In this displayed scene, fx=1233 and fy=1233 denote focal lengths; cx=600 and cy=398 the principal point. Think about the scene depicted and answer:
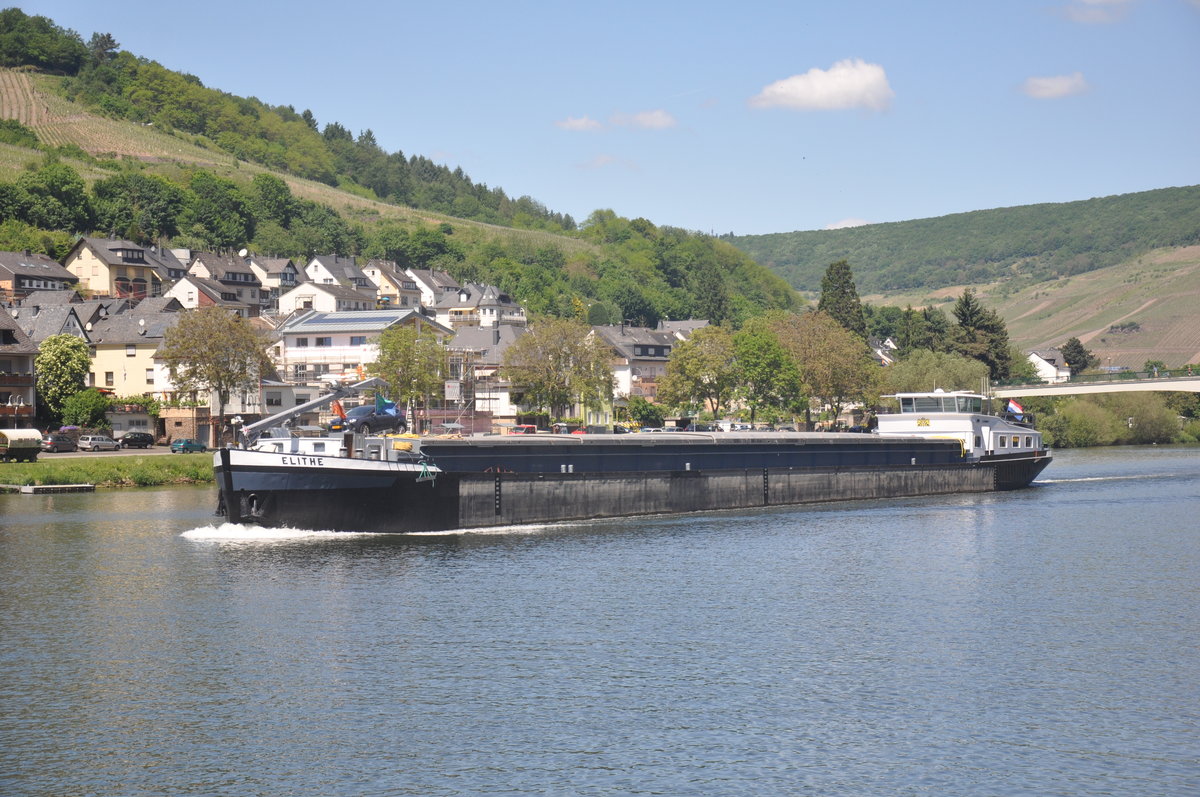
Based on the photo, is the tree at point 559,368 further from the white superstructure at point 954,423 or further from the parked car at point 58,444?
the parked car at point 58,444

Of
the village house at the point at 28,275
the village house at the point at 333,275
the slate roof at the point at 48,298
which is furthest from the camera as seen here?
the village house at the point at 333,275

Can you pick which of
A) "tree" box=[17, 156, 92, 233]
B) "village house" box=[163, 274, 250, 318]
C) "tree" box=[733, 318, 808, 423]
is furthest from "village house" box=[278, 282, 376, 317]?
"tree" box=[733, 318, 808, 423]

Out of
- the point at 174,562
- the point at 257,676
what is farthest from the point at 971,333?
the point at 257,676

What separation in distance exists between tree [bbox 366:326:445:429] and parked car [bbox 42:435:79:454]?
935 inches

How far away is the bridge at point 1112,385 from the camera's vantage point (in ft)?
401

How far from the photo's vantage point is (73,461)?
267 feet

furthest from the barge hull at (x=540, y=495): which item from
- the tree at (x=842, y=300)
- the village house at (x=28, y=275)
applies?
the tree at (x=842, y=300)

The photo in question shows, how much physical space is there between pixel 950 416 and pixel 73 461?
190ft

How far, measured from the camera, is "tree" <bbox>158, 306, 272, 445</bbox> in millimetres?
96875

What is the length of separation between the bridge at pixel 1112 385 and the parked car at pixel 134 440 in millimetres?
85938

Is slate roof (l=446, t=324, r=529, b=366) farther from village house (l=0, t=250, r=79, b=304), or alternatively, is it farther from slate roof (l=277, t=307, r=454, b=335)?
village house (l=0, t=250, r=79, b=304)

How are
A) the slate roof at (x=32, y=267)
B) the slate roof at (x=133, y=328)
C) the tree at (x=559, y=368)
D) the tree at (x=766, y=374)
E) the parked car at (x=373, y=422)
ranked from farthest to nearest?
the slate roof at (x=32, y=267), the tree at (x=766, y=374), the slate roof at (x=133, y=328), the tree at (x=559, y=368), the parked car at (x=373, y=422)

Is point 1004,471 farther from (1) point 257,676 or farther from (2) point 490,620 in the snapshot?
(1) point 257,676

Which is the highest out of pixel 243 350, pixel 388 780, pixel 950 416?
pixel 243 350
